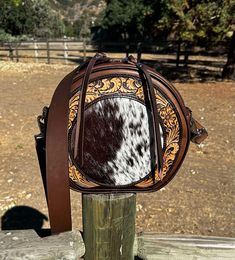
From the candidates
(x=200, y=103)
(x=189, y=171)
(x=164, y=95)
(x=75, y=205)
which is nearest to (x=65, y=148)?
(x=164, y=95)

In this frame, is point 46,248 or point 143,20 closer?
point 46,248

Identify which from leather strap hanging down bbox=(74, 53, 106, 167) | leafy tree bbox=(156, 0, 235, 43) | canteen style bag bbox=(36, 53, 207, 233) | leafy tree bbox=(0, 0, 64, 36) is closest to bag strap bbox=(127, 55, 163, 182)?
canteen style bag bbox=(36, 53, 207, 233)

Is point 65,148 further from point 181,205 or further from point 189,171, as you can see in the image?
point 189,171

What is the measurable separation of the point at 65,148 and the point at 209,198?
353 cm

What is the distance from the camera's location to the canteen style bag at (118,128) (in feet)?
3.87

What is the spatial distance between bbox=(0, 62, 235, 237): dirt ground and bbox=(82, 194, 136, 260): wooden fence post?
2.41 metres

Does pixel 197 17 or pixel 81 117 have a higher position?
pixel 197 17

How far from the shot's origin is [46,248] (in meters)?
1.27

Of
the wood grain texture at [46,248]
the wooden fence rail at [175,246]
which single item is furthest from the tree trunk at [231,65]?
the wood grain texture at [46,248]

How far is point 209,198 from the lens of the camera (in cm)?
433

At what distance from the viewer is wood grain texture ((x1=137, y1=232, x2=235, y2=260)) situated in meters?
1.56

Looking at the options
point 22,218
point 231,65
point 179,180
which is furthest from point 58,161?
point 231,65

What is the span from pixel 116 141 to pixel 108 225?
300 millimetres

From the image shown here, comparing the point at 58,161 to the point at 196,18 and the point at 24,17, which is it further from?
the point at 24,17
